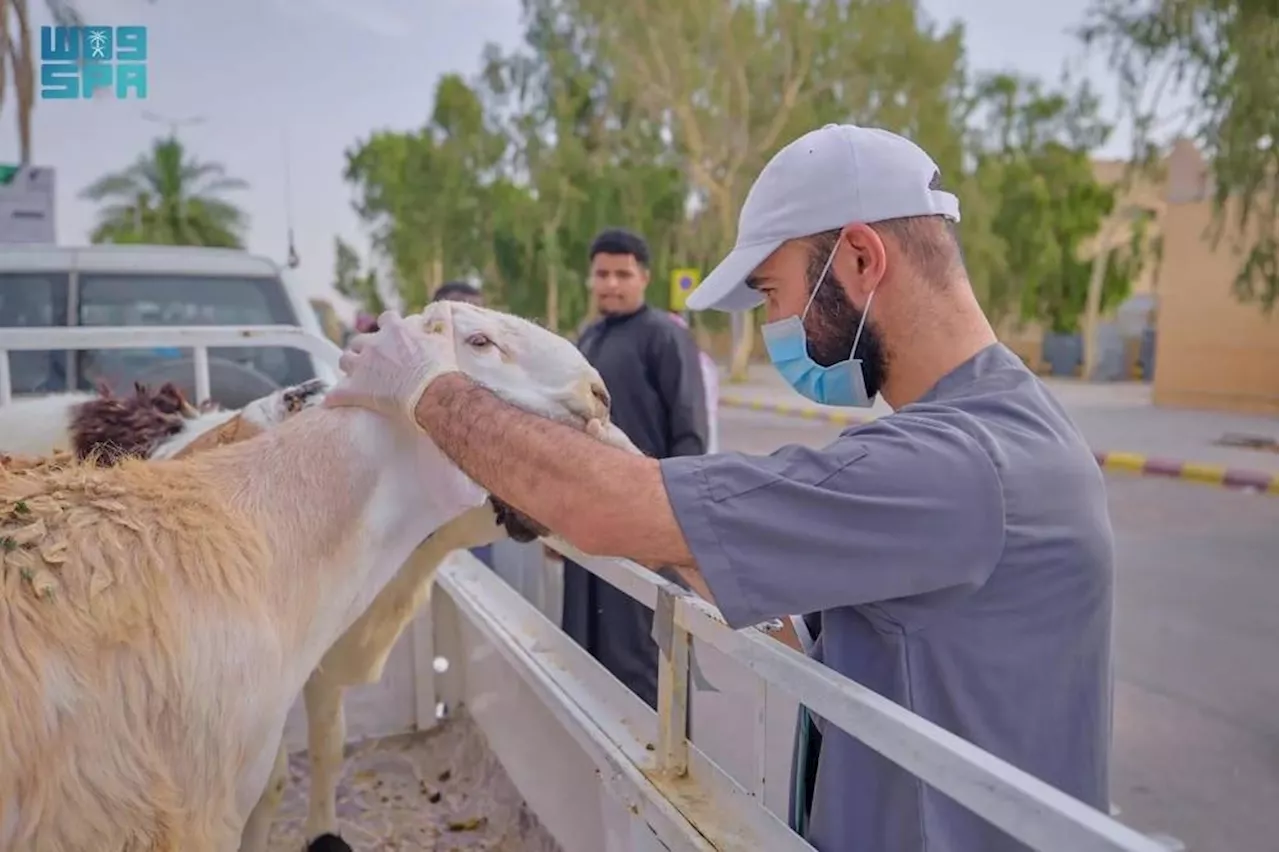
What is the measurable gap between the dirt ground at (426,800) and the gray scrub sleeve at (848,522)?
1.71 metres

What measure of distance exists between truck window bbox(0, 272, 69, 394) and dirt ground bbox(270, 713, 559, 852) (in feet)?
7.14

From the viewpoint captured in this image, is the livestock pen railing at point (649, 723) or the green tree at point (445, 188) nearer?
the livestock pen railing at point (649, 723)

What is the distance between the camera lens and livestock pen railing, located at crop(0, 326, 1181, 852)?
A: 1.07 meters

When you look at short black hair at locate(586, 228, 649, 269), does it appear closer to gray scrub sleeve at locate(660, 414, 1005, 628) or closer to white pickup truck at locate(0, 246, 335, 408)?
white pickup truck at locate(0, 246, 335, 408)

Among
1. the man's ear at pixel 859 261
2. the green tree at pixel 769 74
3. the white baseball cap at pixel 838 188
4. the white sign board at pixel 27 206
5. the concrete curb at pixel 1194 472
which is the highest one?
the green tree at pixel 769 74

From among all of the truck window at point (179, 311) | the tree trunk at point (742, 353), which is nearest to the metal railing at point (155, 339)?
the truck window at point (179, 311)

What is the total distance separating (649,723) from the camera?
80.4 inches

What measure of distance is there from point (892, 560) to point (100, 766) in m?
1.17

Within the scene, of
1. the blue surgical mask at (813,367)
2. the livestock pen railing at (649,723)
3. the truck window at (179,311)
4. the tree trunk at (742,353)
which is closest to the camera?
the livestock pen railing at (649,723)

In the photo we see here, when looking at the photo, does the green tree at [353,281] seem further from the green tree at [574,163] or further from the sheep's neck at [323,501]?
the sheep's neck at [323,501]

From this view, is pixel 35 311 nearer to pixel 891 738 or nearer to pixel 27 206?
pixel 27 206

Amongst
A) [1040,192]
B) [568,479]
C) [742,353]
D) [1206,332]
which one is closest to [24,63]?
[568,479]

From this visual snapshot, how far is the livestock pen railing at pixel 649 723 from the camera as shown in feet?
3.52

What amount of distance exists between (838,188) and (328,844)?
2.45 metres
